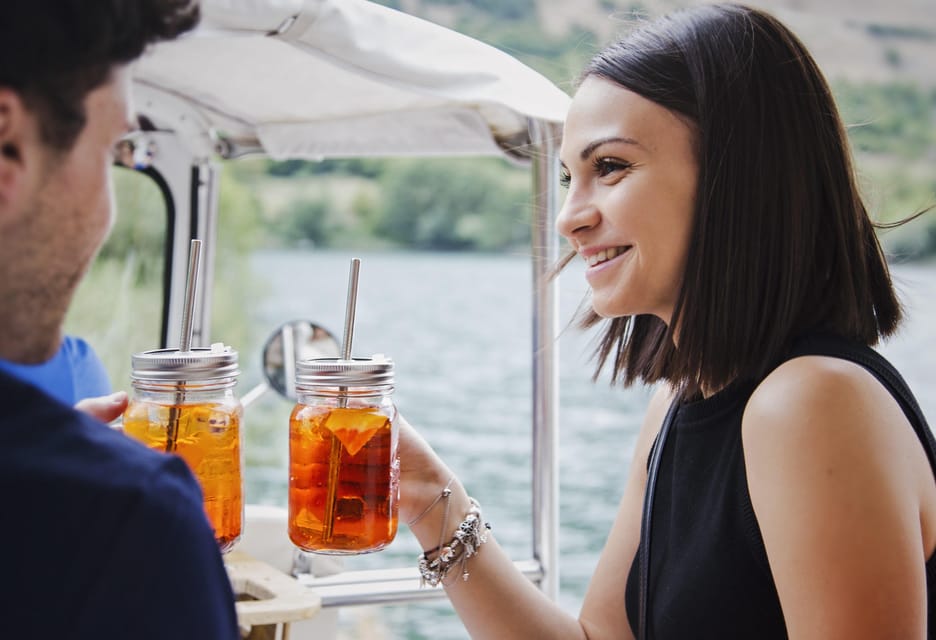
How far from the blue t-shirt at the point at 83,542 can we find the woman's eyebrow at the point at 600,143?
1.08 meters

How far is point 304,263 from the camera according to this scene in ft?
99.9

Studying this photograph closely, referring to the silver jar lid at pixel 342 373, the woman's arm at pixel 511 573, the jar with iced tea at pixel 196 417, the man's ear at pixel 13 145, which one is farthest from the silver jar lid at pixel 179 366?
the woman's arm at pixel 511 573

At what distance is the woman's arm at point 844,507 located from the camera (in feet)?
4.56

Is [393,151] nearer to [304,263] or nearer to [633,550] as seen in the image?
[633,550]

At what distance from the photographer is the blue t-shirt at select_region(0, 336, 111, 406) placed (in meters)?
2.41

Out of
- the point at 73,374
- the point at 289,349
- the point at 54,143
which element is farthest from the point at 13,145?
the point at 73,374

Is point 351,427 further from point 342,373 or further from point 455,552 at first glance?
point 455,552

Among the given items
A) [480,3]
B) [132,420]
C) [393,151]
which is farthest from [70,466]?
[480,3]

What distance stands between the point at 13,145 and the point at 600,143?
107 centimetres

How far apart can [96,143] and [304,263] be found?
29.9 m

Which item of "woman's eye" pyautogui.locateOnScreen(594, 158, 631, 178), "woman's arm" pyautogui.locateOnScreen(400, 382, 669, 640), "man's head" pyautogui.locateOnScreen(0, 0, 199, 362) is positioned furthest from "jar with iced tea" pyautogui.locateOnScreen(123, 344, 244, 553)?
"woman's eye" pyautogui.locateOnScreen(594, 158, 631, 178)

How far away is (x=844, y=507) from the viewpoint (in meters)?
1.40

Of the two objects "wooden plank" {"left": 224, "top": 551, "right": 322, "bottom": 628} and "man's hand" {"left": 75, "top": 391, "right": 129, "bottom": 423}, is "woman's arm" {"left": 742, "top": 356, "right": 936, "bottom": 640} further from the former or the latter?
"wooden plank" {"left": 224, "top": 551, "right": 322, "bottom": 628}

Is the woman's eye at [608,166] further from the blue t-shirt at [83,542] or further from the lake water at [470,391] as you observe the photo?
the lake water at [470,391]
